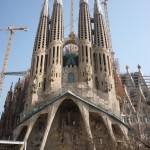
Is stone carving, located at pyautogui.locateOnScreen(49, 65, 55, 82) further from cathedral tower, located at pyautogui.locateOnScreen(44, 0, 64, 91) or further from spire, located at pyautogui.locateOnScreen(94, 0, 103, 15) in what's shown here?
spire, located at pyautogui.locateOnScreen(94, 0, 103, 15)

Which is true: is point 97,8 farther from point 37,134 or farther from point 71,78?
point 37,134

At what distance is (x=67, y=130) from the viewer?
28922mm

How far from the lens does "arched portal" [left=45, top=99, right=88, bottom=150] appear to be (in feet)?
89.8

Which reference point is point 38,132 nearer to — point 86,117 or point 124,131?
point 86,117

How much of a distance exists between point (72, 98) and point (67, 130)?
3.81m

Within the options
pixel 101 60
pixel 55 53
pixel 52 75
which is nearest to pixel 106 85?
pixel 101 60

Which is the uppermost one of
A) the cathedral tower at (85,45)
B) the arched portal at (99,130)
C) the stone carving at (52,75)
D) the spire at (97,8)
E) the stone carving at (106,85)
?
the spire at (97,8)

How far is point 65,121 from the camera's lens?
102 feet

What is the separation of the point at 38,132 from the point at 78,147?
560 centimetres

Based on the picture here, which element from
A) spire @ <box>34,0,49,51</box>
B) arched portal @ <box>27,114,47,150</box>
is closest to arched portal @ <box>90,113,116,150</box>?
arched portal @ <box>27,114,47,150</box>

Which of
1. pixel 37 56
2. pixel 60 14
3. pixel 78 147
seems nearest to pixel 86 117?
pixel 78 147

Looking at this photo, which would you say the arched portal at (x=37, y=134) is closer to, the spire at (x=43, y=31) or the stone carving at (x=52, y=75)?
the stone carving at (x=52, y=75)

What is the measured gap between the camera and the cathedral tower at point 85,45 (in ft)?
116

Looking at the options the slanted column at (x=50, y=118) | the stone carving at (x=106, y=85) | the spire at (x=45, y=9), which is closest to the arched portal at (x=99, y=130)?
the slanted column at (x=50, y=118)
